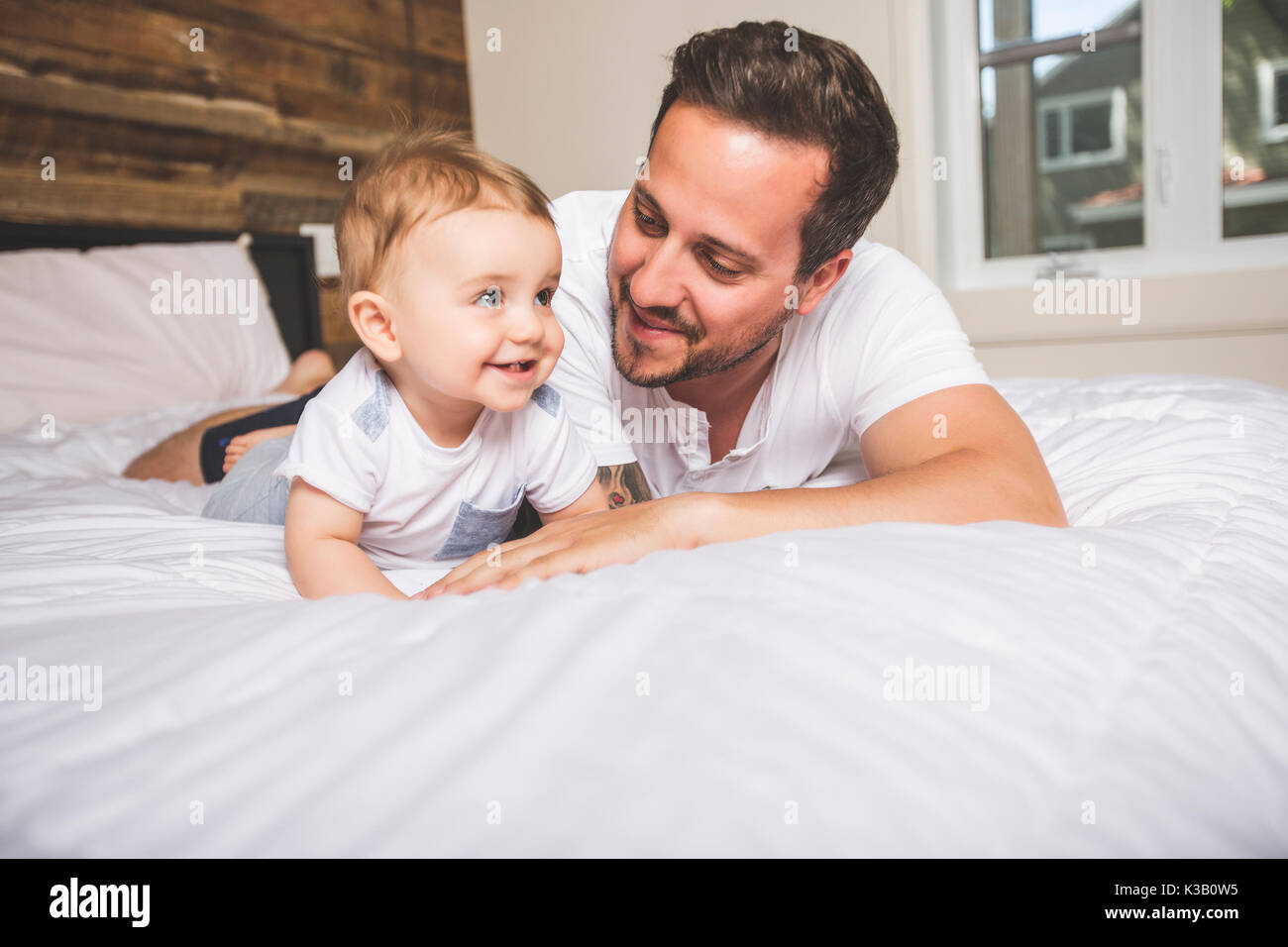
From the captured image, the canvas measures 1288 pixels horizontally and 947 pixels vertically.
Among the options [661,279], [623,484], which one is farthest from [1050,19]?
[623,484]

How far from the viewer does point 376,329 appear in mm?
938

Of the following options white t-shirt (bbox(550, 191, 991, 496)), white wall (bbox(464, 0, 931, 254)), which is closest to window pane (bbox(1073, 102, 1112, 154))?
white wall (bbox(464, 0, 931, 254))

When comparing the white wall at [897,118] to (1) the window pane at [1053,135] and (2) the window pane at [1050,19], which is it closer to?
(2) the window pane at [1050,19]

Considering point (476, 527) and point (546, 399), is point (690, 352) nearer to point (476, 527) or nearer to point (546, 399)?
point (546, 399)

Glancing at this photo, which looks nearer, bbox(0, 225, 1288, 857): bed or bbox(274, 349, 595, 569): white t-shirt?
bbox(0, 225, 1288, 857): bed

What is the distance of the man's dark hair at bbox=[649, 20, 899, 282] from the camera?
1.10m

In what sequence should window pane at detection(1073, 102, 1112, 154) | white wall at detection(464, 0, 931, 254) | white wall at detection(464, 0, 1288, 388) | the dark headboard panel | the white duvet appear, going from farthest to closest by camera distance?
white wall at detection(464, 0, 931, 254)
window pane at detection(1073, 102, 1112, 154)
white wall at detection(464, 0, 1288, 388)
the dark headboard panel
the white duvet

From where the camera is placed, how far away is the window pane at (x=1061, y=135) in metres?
2.77

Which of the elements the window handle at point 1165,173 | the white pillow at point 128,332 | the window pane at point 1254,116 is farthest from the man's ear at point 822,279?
the window pane at point 1254,116

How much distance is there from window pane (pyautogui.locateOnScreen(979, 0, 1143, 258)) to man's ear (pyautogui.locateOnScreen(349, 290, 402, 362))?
2.55 metres

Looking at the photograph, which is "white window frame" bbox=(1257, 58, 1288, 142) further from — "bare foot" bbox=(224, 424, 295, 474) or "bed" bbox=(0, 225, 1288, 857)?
"bare foot" bbox=(224, 424, 295, 474)

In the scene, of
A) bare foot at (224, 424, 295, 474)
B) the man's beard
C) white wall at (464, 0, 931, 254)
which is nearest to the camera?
the man's beard
